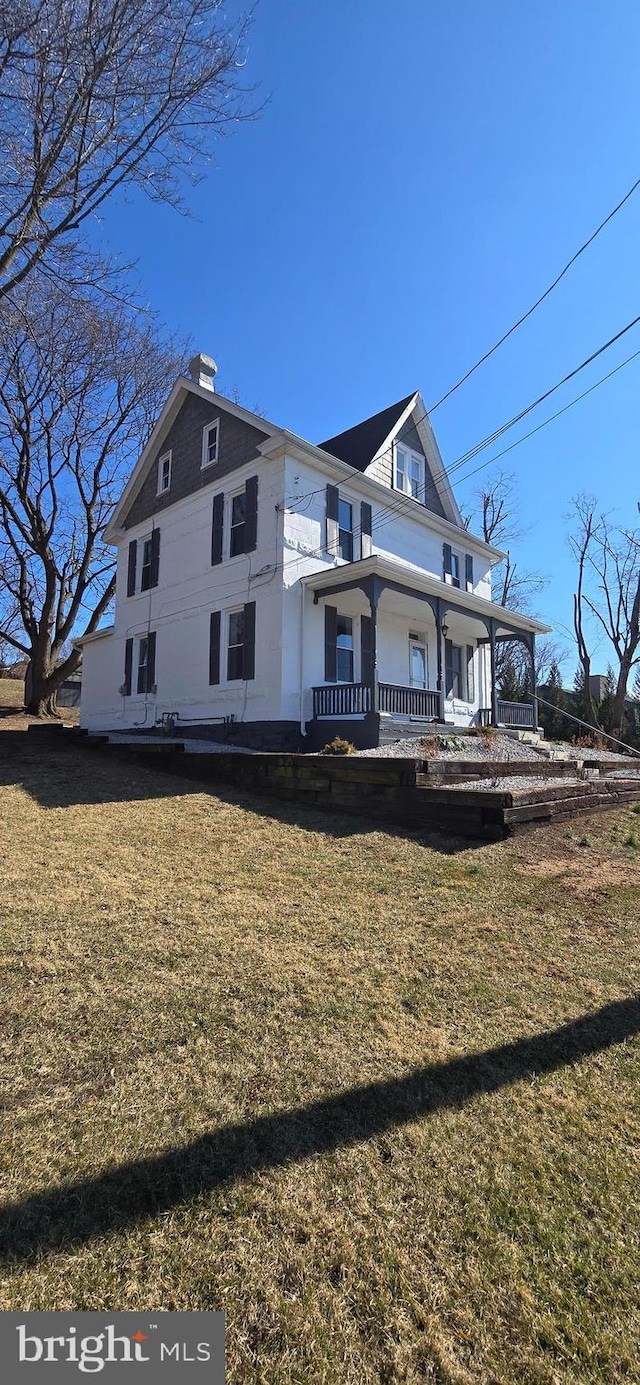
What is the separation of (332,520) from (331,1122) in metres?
12.4

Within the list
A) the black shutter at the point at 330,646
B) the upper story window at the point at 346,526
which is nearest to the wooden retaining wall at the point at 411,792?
the black shutter at the point at 330,646

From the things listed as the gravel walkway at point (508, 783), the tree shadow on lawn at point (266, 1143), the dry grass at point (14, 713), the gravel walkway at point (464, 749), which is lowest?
the tree shadow on lawn at point (266, 1143)

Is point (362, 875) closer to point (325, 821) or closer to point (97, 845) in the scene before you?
point (325, 821)

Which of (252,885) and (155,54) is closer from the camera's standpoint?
(252,885)

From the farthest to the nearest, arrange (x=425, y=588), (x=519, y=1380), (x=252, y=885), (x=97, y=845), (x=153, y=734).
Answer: (x=153, y=734)
(x=425, y=588)
(x=97, y=845)
(x=252, y=885)
(x=519, y=1380)

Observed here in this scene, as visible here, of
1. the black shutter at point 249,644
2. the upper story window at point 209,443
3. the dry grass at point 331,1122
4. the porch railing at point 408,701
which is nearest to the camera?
the dry grass at point 331,1122

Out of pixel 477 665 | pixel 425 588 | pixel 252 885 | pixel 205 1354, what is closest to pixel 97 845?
pixel 252 885

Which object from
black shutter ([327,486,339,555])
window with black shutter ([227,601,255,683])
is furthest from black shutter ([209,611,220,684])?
black shutter ([327,486,339,555])

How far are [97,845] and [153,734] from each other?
32.5 ft

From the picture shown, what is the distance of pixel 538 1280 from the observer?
1.85m

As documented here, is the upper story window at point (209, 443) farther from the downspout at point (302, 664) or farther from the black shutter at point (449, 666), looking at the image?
the black shutter at point (449, 666)

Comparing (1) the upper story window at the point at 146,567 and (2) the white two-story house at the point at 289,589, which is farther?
(1) the upper story window at the point at 146,567

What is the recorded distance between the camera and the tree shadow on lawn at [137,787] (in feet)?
23.2

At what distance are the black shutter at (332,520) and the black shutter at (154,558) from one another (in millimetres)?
6032
